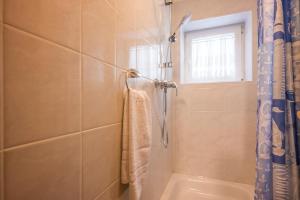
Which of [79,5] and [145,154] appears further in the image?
[145,154]

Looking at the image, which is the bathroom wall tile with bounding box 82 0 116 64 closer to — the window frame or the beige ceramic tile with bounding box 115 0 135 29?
the beige ceramic tile with bounding box 115 0 135 29

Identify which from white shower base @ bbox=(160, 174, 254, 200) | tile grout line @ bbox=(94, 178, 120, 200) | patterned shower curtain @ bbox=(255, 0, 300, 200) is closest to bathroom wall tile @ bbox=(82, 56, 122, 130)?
tile grout line @ bbox=(94, 178, 120, 200)

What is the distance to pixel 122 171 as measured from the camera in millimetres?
655

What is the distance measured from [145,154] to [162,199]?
789 millimetres

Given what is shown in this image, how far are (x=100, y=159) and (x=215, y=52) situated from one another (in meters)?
1.74

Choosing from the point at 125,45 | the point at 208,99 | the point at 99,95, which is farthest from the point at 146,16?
the point at 208,99

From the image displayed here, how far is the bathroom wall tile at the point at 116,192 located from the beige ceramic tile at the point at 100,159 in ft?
0.07

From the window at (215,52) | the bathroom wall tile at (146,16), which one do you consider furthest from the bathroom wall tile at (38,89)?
the window at (215,52)

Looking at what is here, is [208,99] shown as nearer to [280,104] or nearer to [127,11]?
[280,104]

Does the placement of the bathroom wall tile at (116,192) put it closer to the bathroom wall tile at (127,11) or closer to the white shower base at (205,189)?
the bathroom wall tile at (127,11)

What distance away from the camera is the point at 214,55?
1.80 metres

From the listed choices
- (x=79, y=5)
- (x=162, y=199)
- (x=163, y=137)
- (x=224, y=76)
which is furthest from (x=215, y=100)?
(x=79, y=5)

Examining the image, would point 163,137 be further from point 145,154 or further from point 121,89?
point 121,89

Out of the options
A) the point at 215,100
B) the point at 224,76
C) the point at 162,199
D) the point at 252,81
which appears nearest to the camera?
the point at 162,199
